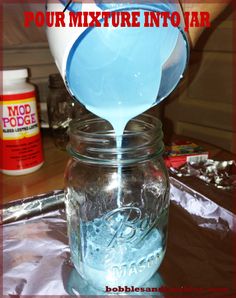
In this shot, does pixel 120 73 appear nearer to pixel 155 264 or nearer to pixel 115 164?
pixel 115 164

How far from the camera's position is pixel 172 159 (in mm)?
710

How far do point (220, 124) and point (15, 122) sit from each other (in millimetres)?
681

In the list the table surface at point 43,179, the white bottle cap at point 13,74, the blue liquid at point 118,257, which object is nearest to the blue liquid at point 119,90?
the blue liquid at point 118,257

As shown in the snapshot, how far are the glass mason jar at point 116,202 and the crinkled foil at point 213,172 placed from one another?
0.20 m

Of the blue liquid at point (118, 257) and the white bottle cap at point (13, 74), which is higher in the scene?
the white bottle cap at point (13, 74)

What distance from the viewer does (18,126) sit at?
2.19 feet

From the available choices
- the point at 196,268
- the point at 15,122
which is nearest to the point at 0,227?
the point at 15,122

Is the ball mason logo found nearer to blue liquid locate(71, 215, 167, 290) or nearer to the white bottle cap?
blue liquid locate(71, 215, 167, 290)

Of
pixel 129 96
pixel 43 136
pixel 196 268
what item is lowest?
pixel 196 268

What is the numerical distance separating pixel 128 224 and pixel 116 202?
0.17 feet

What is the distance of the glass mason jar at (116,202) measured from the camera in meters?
0.42

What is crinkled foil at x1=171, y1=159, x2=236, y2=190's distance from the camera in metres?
0.67

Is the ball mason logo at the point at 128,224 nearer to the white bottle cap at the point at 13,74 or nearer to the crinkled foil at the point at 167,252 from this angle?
the crinkled foil at the point at 167,252

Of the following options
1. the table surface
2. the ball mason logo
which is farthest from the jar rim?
the table surface
